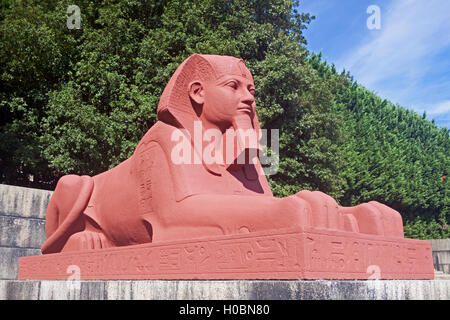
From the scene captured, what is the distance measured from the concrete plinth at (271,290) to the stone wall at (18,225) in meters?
3.86

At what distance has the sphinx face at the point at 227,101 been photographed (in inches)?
177

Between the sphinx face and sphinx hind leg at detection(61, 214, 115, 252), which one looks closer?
the sphinx face

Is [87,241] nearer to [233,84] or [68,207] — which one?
[68,207]

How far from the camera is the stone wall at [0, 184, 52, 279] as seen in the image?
7.41 meters

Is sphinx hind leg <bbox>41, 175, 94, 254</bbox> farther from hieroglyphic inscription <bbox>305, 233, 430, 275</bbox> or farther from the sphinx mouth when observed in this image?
hieroglyphic inscription <bbox>305, 233, 430, 275</bbox>

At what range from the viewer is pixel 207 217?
12.6 ft

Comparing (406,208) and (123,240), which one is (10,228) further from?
(406,208)

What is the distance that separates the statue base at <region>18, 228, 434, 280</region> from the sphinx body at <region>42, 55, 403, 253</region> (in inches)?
6.6

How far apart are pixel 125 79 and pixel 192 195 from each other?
8.99m

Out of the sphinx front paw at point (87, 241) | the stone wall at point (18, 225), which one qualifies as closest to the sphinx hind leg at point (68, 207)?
the sphinx front paw at point (87, 241)

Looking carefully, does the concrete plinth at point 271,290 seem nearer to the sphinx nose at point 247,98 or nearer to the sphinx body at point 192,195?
the sphinx body at point 192,195

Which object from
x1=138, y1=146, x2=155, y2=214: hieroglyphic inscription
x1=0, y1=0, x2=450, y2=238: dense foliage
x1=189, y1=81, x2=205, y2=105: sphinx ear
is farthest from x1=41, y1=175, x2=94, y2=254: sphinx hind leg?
x1=0, y1=0, x2=450, y2=238: dense foliage

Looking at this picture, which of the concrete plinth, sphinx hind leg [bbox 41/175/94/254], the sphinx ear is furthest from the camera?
sphinx hind leg [bbox 41/175/94/254]
